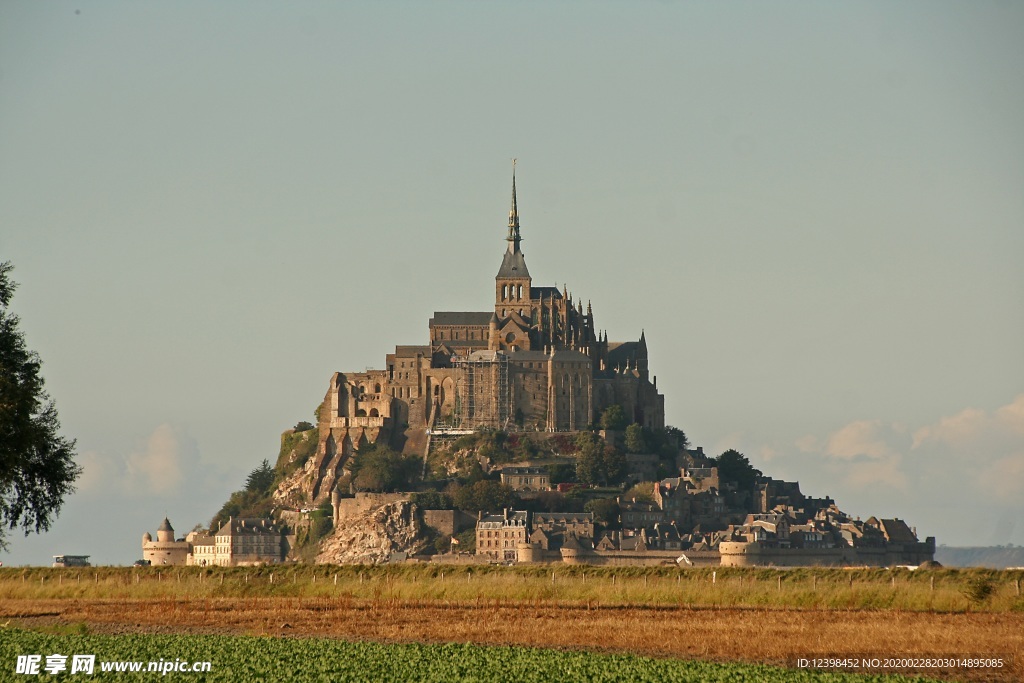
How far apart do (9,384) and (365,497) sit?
9032 centimetres

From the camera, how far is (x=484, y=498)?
415ft

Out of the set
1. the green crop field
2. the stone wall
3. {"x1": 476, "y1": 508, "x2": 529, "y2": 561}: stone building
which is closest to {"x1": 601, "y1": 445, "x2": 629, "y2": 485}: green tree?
{"x1": 476, "y1": 508, "x2": 529, "y2": 561}: stone building

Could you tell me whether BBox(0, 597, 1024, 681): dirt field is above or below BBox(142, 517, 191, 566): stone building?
below

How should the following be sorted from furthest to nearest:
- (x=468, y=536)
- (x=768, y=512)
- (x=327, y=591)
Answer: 1. (x=768, y=512)
2. (x=468, y=536)
3. (x=327, y=591)

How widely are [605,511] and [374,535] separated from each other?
15989 mm

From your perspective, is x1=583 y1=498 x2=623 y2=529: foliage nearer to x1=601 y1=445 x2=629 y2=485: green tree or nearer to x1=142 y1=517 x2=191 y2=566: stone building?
x1=601 y1=445 x2=629 y2=485: green tree

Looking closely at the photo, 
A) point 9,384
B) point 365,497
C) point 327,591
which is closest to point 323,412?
point 365,497

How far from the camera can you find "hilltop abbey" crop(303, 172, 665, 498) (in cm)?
13550

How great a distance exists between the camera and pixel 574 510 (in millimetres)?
126812

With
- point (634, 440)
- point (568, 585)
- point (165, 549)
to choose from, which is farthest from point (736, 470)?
point (568, 585)

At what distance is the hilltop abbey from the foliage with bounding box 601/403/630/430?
1.13 meters

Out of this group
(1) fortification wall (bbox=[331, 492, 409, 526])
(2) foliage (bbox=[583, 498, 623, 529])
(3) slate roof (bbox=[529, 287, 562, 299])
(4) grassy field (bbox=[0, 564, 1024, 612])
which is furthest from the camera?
(3) slate roof (bbox=[529, 287, 562, 299])

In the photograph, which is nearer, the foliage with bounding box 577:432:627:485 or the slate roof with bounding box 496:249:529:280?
the foliage with bounding box 577:432:627:485

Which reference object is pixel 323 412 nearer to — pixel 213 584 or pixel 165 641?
pixel 213 584
